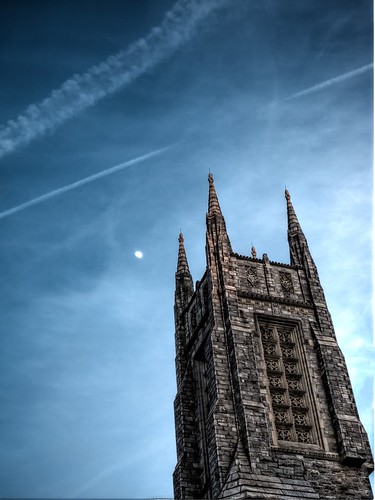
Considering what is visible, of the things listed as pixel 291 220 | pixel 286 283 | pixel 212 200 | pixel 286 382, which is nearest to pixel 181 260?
pixel 212 200

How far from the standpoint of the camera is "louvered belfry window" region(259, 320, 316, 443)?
113ft

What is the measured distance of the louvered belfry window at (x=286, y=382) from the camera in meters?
34.4

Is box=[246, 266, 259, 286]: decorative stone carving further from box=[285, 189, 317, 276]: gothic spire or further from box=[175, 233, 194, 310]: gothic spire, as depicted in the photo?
box=[175, 233, 194, 310]: gothic spire

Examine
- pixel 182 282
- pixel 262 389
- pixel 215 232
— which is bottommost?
pixel 262 389

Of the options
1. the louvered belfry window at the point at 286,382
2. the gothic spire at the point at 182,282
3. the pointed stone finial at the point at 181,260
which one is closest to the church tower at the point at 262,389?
the louvered belfry window at the point at 286,382

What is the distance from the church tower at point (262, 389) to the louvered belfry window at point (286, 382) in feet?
0.17

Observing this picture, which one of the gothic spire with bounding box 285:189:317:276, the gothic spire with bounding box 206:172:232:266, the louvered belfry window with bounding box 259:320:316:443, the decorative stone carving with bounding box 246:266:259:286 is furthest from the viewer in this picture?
the gothic spire with bounding box 285:189:317:276

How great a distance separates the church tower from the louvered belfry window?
0.17 ft

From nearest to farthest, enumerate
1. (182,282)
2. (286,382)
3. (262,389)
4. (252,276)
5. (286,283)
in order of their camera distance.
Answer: (262,389) → (286,382) → (252,276) → (286,283) → (182,282)

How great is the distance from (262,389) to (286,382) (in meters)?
1.91

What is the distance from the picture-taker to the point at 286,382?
3628 cm

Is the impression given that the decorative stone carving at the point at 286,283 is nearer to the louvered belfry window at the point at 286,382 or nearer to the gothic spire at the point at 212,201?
the louvered belfry window at the point at 286,382

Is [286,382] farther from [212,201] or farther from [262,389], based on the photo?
[212,201]

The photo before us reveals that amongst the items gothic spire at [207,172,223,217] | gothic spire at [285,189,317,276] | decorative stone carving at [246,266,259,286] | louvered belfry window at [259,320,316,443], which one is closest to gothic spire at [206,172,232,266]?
gothic spire at [207,172,223,217]
